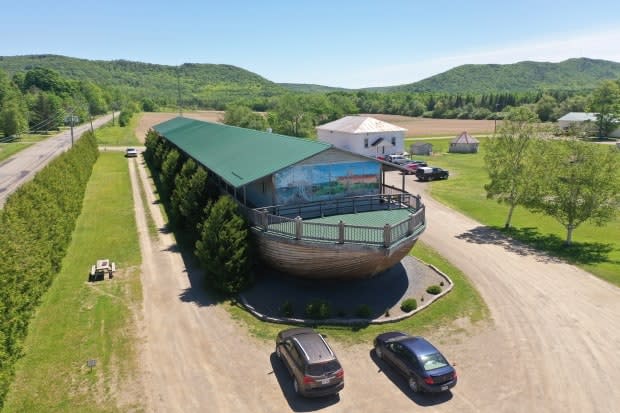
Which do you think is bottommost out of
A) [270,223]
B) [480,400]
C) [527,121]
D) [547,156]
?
[480,400]

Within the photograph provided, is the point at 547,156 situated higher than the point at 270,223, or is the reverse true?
the point at 547,156

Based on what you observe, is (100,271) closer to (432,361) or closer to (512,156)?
(432,361)

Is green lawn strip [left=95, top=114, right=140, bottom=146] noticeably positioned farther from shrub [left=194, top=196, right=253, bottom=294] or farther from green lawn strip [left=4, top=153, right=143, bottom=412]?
shrub [left=194, top=196, right=253, bottom=294]

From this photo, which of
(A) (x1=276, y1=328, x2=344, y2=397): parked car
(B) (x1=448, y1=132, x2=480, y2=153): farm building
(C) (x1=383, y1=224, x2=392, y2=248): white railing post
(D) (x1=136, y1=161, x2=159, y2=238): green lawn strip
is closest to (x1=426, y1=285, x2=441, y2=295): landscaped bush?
(C) (x1=383, y1=224, x2=392, y2=248): white railing post

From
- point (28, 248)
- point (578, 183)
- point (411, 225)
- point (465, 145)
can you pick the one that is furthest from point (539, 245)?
point (465, 145)

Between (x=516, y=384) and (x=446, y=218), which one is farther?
(x=446, y=218)

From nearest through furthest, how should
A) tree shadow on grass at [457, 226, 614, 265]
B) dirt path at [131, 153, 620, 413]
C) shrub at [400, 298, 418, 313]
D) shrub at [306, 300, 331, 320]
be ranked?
dirt path at [131, 153, 620, 413]
shrub at [306, 300, 331, 320]
shrub at [400, 298, 418, 313]
tree shadow on grass at [457, 226, 614, 265]

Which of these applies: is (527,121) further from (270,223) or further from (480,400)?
(480,400)

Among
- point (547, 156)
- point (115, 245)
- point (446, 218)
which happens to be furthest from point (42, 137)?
point (547, 156)
